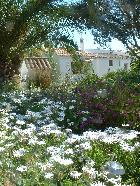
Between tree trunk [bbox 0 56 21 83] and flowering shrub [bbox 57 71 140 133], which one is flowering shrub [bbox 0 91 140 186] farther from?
tree trunk [bbox 0 56 21 83]

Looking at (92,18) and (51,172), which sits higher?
(92,18)

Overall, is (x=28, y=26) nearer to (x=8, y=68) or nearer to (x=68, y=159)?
(x=8, y=68)

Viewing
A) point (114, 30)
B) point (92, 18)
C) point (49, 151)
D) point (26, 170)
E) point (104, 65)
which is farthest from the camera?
point (104, 65)

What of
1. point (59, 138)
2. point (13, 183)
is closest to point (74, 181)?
point (13, 183)

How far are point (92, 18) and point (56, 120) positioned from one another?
9156 mm

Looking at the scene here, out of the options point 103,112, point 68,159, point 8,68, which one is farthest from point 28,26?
point 68,159

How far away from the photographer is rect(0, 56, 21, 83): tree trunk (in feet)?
53.2

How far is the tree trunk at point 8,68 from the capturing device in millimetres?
16203

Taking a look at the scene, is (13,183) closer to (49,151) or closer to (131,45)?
(49,151)

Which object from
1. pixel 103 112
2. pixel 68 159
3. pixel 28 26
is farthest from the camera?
pixel 28 26

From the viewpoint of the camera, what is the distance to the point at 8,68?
16.5 metres

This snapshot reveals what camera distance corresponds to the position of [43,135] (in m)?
6.81

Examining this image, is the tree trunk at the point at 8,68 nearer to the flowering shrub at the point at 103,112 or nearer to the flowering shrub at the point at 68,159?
the flowering shrub at the point at 103,112

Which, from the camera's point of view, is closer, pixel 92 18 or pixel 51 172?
pixel 51 172
